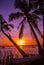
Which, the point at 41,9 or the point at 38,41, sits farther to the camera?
the point at 38,41

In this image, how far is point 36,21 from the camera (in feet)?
90.0

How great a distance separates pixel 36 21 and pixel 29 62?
1262 cm

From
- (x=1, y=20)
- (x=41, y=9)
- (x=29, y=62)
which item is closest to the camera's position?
(x=29, y=62)

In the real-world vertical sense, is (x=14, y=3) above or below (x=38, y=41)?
above

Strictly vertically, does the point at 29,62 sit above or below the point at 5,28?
above

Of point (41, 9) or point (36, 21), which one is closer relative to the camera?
point (41, 9)

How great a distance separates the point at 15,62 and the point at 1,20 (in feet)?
65.4

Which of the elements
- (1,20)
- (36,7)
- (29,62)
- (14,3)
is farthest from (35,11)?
(29,62)

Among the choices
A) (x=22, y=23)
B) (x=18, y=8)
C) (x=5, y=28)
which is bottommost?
(x=5, y=28)

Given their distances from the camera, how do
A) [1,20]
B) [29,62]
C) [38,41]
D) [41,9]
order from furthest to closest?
[1,20], [38,41], [41,9], [29,62]

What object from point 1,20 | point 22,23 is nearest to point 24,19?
point 22,23

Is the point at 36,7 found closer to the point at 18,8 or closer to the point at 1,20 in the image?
the point at 18,8

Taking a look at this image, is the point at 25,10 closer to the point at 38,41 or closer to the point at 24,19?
the point at 24,19

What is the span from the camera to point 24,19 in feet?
92.2
